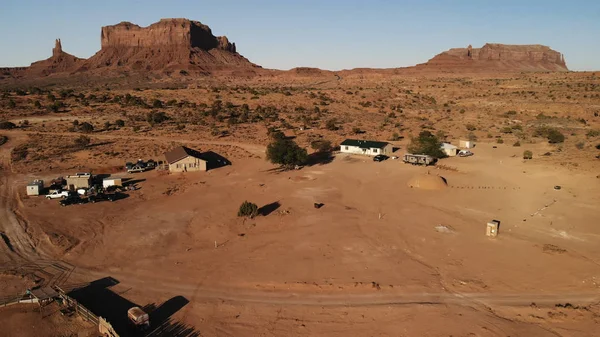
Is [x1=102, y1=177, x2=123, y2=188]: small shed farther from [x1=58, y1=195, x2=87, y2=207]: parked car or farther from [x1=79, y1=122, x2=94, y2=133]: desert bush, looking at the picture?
[x1=79, y1=122, x2=94, y2=133]: desert bush

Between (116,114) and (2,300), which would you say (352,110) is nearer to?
(116,114)

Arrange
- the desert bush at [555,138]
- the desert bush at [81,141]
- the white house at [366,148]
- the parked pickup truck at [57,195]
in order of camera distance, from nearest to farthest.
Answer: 1. the parked pickup truck at [57,195]
2. the white house at [366,148]
3. the desert bush at [81,141]
4. the desert bush at [555,138]

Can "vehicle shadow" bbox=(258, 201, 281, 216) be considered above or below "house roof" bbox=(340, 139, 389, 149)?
below

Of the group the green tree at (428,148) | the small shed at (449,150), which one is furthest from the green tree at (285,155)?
the small shed at (449,150)

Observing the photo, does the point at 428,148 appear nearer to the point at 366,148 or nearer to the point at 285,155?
the point at 366,148

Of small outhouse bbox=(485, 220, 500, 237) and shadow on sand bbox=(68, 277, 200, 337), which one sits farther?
small outhouse bbox=(485, 220, 500, 237)

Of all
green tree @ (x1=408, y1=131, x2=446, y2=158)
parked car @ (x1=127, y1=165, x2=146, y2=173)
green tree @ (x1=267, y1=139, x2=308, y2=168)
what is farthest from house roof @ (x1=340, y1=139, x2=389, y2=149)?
parked car @ (x1=127, y1=165, x2=146, y2=173)

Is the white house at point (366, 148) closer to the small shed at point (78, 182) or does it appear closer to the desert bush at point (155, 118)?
the small shed at point (78, 182)

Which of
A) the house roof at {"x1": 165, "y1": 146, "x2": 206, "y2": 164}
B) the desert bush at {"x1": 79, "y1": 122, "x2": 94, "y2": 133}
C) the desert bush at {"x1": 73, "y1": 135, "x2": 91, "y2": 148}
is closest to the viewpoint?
the house roof at {"x1": 165, "y1": 146, "x2": 206, "y2": 164}

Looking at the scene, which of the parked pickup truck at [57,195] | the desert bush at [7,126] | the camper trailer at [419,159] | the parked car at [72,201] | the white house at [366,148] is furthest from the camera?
the desert bush at [7,126]
